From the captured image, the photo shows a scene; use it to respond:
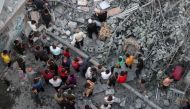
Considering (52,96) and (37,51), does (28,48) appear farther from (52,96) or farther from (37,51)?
(52,96)

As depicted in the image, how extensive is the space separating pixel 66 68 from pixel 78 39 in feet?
5.88

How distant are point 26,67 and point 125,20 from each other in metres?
5.53

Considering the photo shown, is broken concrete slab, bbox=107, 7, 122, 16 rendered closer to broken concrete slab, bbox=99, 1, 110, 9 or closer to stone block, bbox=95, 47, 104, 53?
broken concrete slab, bbox=99, 1, 110, 9

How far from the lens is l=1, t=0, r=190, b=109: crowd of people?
19.2m

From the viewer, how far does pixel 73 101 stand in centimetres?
1884

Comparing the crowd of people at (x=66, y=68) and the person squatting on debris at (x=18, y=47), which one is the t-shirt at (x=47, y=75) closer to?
the crowd of people at (x=66, y=68)

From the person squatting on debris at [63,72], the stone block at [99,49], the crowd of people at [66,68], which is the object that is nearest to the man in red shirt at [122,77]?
the crowd of people at [66,68]

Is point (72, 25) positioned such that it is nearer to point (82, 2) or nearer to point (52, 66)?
point (82, 2)

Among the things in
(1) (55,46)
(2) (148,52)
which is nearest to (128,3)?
(2) (148,52)

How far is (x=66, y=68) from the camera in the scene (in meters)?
19.9

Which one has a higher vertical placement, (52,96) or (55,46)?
(55,46)

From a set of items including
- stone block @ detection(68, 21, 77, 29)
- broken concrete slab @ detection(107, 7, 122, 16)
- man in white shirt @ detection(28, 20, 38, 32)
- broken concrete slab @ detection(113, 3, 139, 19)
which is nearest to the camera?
man in white shirt @ detection(28, 20, 38, 32)

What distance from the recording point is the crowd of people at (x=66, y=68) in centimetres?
1916

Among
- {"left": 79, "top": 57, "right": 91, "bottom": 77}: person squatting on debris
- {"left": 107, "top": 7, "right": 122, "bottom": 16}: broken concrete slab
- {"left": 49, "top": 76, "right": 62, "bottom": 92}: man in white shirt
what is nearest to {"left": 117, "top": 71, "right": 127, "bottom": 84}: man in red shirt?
{"left": 79, "top": 57, "right": 91, "bottom": 77}: person squatting on debris
